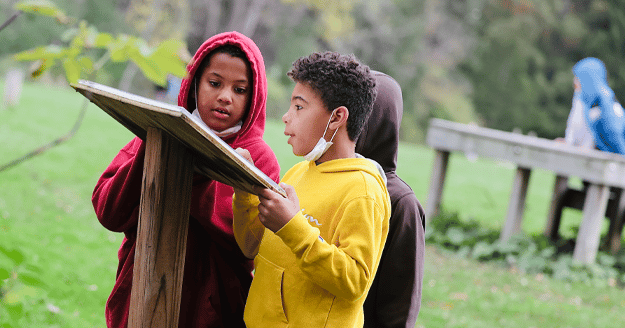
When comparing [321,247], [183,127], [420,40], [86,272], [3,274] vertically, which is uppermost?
[420,40]

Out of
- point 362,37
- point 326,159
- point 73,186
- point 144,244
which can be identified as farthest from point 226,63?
point 362,37

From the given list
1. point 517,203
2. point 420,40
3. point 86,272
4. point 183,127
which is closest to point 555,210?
point 517,203

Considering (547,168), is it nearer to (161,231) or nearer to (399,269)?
(399,269)

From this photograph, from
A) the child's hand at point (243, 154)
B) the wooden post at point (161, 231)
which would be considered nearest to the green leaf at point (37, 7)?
the wooden post at point (161, 231)

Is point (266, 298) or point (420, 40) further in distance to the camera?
point (420, 40)

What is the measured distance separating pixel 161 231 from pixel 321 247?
1.57 ft

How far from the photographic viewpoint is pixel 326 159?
1.89 meters

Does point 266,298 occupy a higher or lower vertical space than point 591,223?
higher

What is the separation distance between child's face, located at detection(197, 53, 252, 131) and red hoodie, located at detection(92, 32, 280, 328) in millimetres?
40

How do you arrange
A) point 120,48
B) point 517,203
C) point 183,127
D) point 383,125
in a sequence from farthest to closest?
point 517,203
point 383,125
point 120,48
point 183,127

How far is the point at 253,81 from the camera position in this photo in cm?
208

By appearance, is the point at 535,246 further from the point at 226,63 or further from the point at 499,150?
the point at 226,63

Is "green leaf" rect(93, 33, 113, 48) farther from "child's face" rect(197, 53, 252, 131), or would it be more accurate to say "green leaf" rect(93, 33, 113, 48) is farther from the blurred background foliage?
the blurred background foliage

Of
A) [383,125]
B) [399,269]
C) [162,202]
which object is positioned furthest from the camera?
[383,125]
